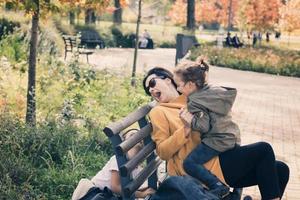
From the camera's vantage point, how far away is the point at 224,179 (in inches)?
157

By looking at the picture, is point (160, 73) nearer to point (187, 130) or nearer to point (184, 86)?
point (184, 86)

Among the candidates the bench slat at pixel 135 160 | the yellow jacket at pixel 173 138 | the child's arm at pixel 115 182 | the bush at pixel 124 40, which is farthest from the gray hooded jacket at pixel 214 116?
the bush at pixel 124 40

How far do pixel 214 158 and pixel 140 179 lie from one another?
0.55 m

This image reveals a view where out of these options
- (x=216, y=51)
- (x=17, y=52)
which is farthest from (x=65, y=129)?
(x=216, y=51)

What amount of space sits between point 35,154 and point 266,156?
2.77 m

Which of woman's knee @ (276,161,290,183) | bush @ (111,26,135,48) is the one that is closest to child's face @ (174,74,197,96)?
woman's knee @ (276,161,290,183)

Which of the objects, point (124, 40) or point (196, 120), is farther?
point (124, 40)

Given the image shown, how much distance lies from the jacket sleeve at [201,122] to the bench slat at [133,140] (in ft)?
1.00

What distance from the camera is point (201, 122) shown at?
3.75 meters

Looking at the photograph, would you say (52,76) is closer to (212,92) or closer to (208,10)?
(212,92)

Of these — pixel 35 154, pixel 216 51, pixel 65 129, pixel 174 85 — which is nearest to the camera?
pixel 174 85

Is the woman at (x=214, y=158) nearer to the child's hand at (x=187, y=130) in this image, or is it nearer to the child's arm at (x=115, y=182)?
the child's hand at (x=187, y=130)

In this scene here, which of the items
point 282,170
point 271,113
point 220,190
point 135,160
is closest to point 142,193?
point 135,160

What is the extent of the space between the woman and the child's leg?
0.25ft
